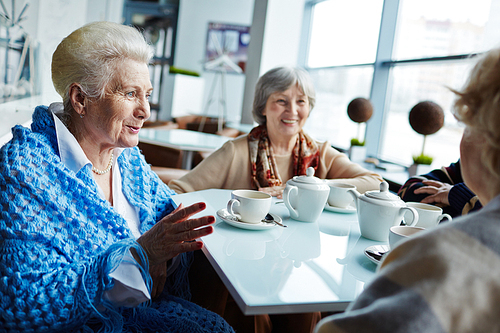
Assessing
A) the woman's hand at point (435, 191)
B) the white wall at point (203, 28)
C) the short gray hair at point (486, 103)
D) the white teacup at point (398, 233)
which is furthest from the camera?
the white wall at point (203, 28)

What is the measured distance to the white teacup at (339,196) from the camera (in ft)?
4.74

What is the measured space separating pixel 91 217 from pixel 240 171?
962 millimetres

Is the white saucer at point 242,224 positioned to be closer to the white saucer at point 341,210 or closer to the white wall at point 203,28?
the white saucer at point 341,210

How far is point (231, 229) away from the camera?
113cm

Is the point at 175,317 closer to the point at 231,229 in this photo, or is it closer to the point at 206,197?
the point at 231,229

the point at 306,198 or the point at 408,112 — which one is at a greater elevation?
the point at 408,112

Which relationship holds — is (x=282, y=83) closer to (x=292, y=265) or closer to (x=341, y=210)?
(x=341, y=210)

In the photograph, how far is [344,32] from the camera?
486 centimetres

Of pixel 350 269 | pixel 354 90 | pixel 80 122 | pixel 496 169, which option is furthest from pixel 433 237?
pixel 354 90

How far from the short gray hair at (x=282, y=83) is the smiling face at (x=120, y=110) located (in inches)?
34.6

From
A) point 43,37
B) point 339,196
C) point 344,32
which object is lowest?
point 339,196

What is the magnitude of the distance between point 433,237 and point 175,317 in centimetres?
88

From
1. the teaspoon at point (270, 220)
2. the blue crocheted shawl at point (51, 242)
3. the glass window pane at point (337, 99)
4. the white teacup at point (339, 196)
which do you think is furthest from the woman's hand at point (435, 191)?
the glass window pane at point (337, 99)

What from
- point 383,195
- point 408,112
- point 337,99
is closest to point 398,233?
point 383,195
